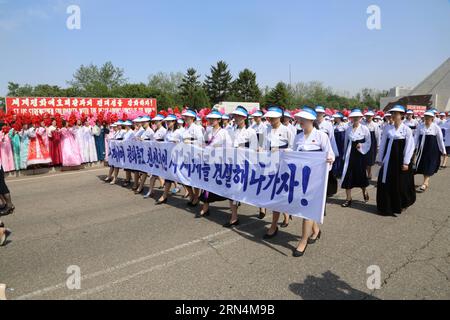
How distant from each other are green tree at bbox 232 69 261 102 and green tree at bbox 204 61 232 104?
174 centimetres

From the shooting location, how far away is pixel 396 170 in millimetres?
5906

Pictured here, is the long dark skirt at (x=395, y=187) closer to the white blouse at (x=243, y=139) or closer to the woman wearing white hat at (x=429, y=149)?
the woman wearing white hat at (x=429, y=149)

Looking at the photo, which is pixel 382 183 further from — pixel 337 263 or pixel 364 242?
pixel 337 263

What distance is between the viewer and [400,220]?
5492mm

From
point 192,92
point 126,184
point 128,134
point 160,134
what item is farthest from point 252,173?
point 192,92

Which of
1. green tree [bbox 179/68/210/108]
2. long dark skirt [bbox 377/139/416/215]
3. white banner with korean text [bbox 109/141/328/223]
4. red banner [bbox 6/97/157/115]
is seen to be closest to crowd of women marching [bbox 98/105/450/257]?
long dark skirt [bbox 377/139/416/215]

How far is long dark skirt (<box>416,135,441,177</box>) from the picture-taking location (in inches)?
311

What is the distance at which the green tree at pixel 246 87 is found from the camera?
64250 mm

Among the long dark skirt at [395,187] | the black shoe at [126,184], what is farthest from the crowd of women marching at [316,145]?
the black shoe at [126,184]

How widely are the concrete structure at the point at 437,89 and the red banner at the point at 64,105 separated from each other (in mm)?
47262

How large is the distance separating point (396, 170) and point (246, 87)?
60823mm

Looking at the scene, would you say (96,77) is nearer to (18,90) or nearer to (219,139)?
(18,90)

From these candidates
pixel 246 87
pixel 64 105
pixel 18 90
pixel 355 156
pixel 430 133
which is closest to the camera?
pixel 355 156

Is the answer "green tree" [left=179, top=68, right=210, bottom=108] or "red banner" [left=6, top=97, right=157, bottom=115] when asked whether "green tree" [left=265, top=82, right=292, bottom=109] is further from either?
"red banner" [left=6, top=97, right=157, bottom=115]
